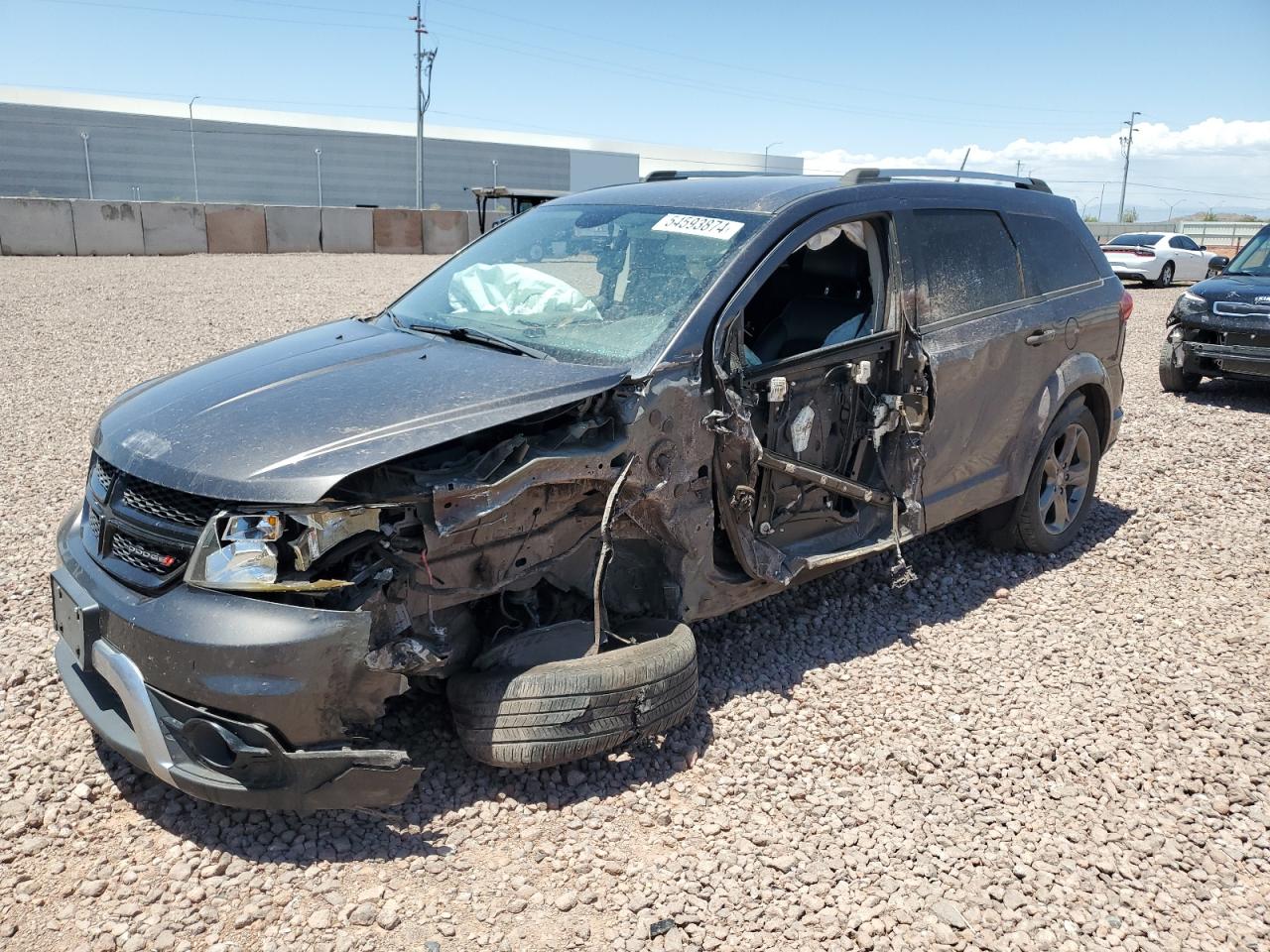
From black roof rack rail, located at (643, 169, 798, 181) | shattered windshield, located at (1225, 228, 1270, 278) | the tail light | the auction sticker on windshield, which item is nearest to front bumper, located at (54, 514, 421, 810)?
the auction sticker on windshield

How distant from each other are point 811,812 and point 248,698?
72.5 inches

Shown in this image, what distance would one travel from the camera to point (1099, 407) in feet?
18.7

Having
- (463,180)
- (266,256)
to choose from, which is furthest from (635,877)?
(463,180)

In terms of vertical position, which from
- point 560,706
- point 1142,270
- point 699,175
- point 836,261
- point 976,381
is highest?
point 699,175

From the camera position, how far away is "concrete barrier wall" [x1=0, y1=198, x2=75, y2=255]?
2242 cm

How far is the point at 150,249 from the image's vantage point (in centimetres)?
2453

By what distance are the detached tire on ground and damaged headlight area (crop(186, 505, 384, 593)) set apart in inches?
25.8

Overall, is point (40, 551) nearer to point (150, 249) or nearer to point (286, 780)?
point (286, 780)

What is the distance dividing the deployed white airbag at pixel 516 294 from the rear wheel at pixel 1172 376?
858 centimetres

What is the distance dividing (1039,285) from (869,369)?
62.4 inches

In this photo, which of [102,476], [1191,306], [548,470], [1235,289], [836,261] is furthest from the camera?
[1191,306]

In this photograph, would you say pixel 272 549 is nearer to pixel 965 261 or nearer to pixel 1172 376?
pixel 965 261

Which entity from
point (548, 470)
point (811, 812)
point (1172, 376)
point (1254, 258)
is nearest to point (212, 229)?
point (1172, 376)

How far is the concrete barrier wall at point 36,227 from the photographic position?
22.4 metres
